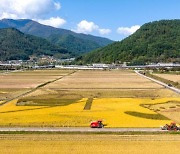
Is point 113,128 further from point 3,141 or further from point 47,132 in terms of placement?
point 3,141

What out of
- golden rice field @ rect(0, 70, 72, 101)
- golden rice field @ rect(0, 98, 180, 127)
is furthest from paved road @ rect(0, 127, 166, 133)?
golden rice field @ rect(0, 70, 72, 101)

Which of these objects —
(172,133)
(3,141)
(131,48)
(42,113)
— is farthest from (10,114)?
(131,48)

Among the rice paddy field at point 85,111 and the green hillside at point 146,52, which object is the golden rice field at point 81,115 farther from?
the green hillside at point 146,52

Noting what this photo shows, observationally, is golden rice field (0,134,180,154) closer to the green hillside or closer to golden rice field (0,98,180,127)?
A: golden rice field (0,98,180,127)

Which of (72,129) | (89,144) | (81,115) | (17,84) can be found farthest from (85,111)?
(17,84)

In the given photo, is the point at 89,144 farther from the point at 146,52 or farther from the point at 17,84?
the point at 146,52

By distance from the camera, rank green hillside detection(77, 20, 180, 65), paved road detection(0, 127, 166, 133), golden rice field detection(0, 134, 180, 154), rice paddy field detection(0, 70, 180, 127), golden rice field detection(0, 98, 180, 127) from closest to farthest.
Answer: golden rice field detection(0, 134, 180, 154) < paved road detection(0, 127, 166, 133) < golden rice field detection(0, 98, 180, 127) < rice paddy field detection(0, 70, 180, 127) < green hillside detection(77, 20, 180, 65)
